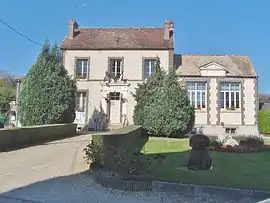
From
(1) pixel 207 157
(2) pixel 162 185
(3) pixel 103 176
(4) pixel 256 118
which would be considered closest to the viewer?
(2) pixel 162 185

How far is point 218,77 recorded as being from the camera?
92.8ft

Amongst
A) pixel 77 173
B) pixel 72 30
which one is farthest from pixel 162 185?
pixel 72 30

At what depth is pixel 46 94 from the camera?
2144 centimetres

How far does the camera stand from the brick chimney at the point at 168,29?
29578 millimetres

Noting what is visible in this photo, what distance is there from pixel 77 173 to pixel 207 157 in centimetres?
368

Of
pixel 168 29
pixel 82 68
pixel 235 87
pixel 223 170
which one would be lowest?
pixel 223 170

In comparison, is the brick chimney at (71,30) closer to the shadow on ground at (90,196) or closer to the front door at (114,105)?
the front door at (114,105)

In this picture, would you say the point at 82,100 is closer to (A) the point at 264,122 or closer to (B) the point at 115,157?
(A) the point at 264,122

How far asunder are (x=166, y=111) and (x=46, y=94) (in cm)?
729

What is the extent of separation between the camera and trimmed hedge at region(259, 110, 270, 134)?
2812cm

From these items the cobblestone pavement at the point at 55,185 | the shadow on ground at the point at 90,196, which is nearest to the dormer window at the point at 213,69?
the cobblestone pavement at the point at 55,185

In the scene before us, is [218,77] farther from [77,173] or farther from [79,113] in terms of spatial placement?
[77,173]

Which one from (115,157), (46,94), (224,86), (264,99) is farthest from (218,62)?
(264,99)

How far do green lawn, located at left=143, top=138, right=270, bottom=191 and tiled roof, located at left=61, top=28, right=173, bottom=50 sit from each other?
1530cm
